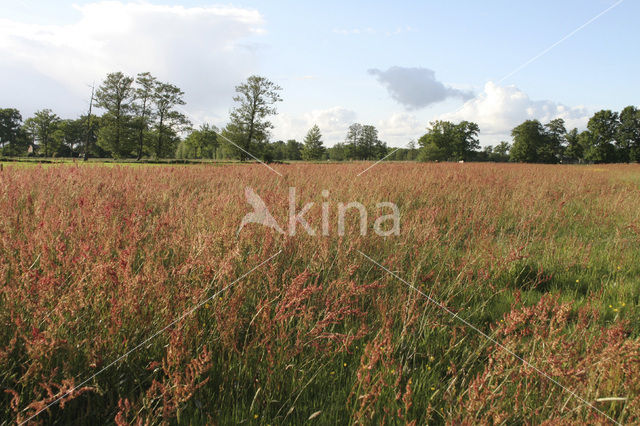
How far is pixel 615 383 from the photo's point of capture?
5.92 feet

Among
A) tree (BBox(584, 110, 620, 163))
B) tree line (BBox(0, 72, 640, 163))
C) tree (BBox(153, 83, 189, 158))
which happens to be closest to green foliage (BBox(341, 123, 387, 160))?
tree line (BBox(0, 72, 640, 163))

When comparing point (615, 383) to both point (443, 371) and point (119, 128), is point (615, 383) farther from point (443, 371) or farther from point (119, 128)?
point (119, 128)

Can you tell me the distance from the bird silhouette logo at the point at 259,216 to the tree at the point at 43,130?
93532mm

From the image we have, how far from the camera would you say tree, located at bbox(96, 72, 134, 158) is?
40.6 metres

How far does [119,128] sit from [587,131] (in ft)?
251

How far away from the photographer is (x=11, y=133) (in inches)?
2945

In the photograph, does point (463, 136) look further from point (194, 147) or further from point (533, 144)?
point (194, 147)

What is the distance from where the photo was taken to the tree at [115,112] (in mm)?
40625

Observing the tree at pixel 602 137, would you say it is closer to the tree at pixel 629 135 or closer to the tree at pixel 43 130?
the tree at pixel 629 135

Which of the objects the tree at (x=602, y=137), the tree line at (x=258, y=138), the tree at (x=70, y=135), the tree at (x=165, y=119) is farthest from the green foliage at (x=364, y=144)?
the tree at (x=70, y=135)

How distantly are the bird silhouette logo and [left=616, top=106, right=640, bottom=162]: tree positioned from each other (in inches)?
2189

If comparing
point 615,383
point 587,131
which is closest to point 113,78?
point 615,383

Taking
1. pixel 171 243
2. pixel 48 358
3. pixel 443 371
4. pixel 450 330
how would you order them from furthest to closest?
pixel 171 243
pixel 450 330
pixel 443 371
pixel 48 358

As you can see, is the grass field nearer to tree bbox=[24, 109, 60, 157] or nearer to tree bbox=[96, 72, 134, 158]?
tree bbox=[96, 72, 134, 158]
